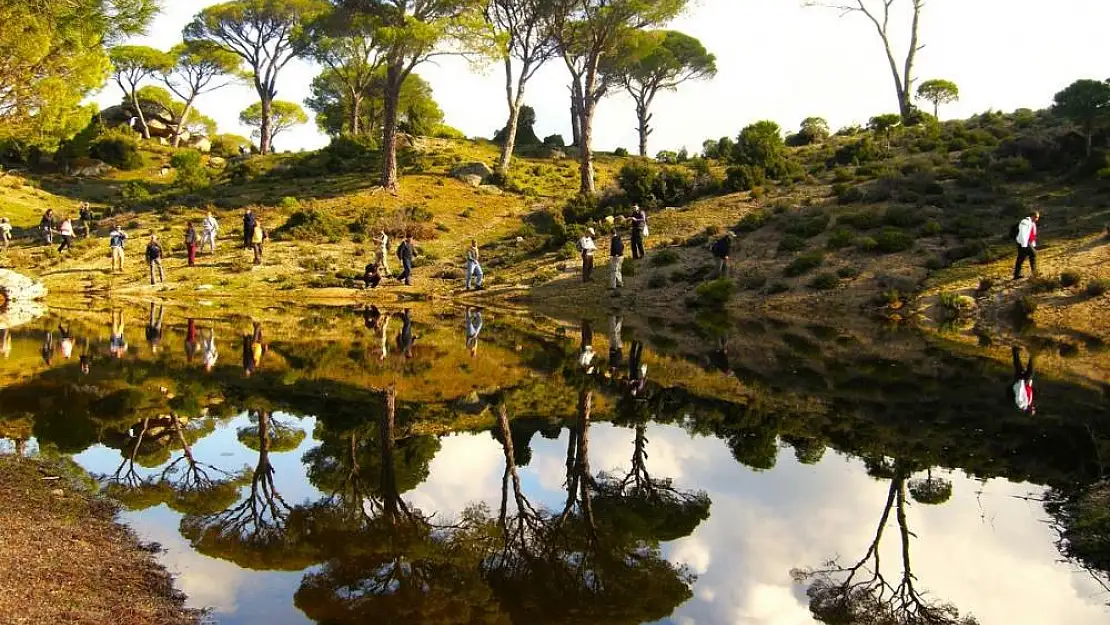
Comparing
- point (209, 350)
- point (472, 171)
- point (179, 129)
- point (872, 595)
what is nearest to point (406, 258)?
point (209, 350)

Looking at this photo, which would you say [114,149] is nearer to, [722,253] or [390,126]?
[390,126]

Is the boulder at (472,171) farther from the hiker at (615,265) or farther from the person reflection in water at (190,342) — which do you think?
the person reflection in water at (190,342)

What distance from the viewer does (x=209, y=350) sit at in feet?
58.7

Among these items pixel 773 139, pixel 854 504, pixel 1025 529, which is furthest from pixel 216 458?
pixel 773 139

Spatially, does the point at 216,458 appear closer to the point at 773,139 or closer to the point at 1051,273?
the point at 1051,273

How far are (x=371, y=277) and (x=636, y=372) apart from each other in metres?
21.7

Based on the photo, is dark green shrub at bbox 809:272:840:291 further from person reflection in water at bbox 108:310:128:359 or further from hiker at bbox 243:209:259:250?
hiker at bbox 243:209:259:250

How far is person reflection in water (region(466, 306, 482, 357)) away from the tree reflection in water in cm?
1238

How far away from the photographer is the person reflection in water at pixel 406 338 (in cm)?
1846

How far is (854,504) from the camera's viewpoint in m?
8.26

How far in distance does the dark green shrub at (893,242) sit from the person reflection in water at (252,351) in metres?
24.8

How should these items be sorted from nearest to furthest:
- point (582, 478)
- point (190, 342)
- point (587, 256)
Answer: point (582, 478), point (190, 342), point (587, 256)

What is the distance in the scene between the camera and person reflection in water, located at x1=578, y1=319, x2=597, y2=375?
658 inches

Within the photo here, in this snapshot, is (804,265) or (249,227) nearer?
(804,265)
